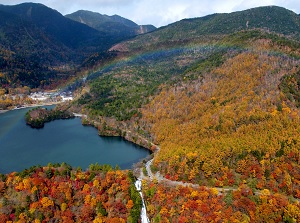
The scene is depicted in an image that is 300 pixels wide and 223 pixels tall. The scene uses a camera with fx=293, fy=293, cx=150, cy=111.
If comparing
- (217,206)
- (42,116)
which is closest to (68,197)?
(217,206)

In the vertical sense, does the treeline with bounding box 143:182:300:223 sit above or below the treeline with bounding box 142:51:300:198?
below

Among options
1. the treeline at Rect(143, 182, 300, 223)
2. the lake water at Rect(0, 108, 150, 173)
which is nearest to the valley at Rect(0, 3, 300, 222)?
the treeline at Rect(143, 182, 300, 223)

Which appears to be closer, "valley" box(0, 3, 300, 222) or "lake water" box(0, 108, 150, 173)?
"valley" box(0, 3, 300, 222)

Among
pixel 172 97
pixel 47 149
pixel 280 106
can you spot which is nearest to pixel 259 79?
pixel 280 106

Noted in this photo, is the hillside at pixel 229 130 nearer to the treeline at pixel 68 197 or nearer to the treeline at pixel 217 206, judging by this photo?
the treeline at pixel 217 206

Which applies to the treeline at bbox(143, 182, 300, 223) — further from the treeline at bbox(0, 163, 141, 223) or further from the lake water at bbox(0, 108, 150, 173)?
the lake water at bbox(0, 108, 150, 173)

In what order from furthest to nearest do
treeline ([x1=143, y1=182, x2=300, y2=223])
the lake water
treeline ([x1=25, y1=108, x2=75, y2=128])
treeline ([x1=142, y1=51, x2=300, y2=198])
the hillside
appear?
treeline ([x1=25, y1=108, x2=75, y2=128])
the lake water
treeline ([x1=142, y1=51, x2=300, y2=198])
the hillside
treeline ([x1=143, y1=182, x2=300, y2=223])

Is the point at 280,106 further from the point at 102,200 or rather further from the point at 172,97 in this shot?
the point at 102,200

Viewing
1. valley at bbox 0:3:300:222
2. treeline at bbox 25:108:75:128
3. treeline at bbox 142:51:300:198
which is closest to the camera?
valley at bbox 0:3:300:222
